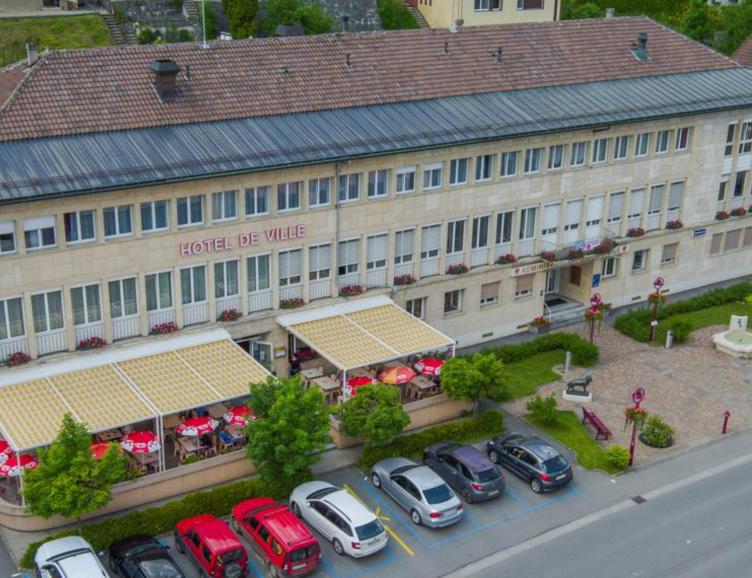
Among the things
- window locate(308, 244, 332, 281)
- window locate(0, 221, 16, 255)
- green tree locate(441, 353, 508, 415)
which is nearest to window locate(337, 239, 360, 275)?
window locate(308, 244, 332, 281)

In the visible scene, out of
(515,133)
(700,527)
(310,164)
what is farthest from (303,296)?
(700,527)

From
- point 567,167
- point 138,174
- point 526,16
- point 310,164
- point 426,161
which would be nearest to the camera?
point 138,174

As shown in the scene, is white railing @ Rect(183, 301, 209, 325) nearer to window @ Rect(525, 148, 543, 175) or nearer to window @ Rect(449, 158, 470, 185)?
window @ Rect(449, 158, 470, 185)

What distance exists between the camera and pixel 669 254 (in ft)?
216

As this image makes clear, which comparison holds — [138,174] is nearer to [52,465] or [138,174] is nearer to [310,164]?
[310,164]

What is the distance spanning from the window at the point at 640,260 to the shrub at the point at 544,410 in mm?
17772

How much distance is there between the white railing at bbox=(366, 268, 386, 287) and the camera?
53.9 meters

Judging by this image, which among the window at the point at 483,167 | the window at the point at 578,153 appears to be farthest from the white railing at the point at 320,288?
the window at the point at 578,153

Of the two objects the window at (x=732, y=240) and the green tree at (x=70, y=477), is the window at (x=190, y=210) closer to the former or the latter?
the green tree at (x=70, y=477)

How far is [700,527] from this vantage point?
4247cm

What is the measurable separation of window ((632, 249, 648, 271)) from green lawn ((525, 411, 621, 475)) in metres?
16.8

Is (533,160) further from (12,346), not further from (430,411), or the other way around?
(12,346)

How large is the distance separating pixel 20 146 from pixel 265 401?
50.4ft

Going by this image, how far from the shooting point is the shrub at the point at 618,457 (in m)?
45.8
